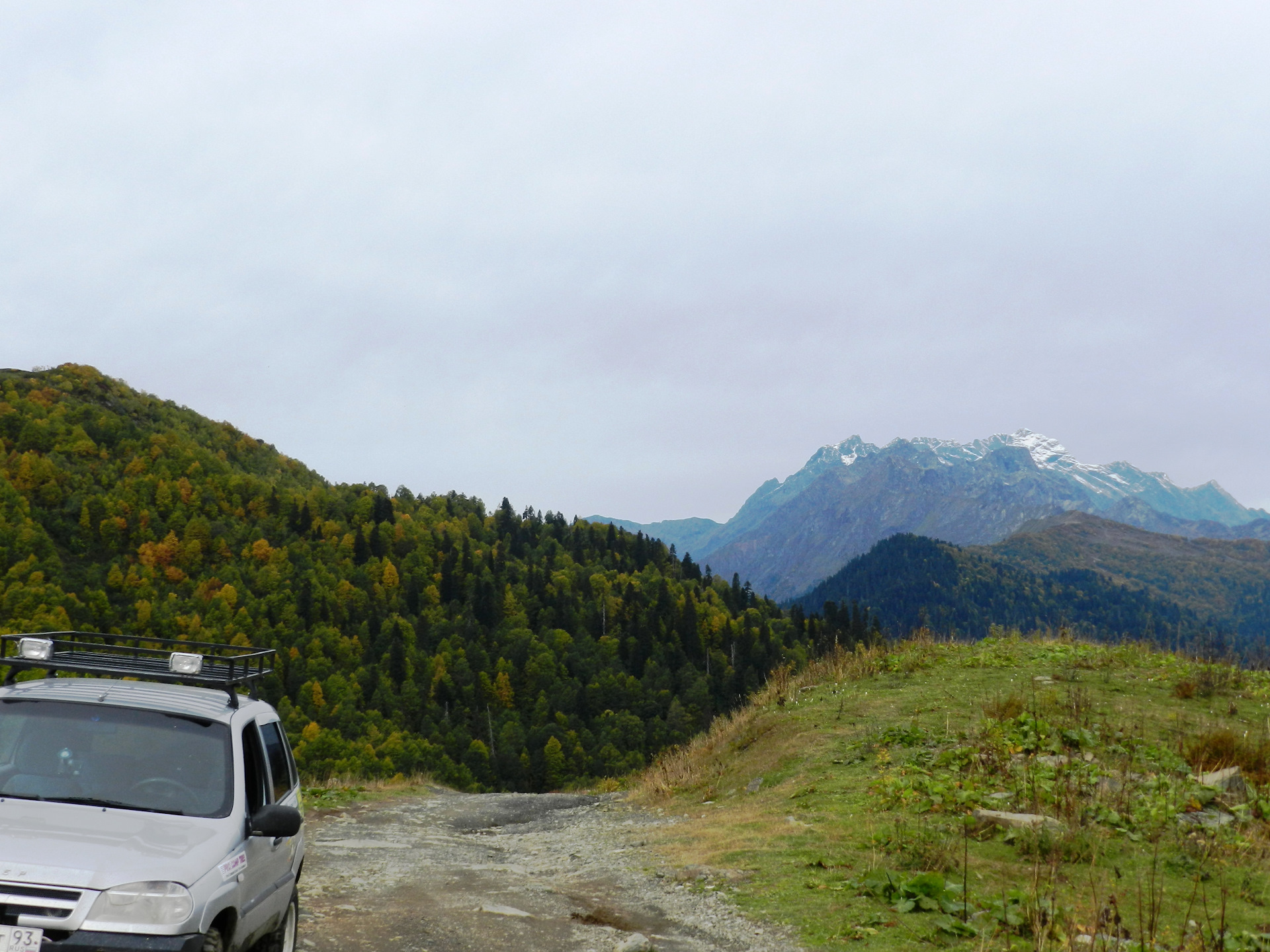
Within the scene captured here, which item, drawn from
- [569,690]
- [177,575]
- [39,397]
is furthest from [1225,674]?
[39,397]

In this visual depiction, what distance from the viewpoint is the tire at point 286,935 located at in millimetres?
6238

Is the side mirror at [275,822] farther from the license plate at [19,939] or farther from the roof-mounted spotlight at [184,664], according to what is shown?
the license plate at [19,939]

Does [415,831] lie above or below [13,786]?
below

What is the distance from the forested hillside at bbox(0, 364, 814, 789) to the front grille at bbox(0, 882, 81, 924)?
299ft

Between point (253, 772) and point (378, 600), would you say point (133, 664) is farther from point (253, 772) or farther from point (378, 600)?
point (378, 600)

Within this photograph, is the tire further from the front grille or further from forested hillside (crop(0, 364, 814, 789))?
forested hillside (crop(0, 364, 814, 789))

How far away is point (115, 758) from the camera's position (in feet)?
18.3

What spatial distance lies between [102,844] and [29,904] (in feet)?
1.34

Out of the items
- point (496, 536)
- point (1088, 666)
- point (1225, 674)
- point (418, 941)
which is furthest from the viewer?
→ point (496, 536)

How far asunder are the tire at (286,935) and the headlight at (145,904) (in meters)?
1.95

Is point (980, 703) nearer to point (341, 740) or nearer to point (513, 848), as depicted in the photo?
point (513, 848)

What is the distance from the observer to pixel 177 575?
14200cm

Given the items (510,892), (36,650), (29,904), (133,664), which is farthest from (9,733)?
(510,892)

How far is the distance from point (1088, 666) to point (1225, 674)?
252 cm
